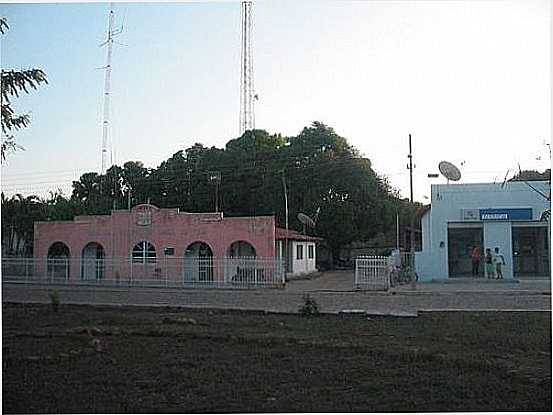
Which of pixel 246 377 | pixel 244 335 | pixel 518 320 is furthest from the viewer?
pixel 518 320

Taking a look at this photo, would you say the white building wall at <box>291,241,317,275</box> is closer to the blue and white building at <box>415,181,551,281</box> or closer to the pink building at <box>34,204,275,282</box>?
the pink building at <box>34,204,275,282</box>

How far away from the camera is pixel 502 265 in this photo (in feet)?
52.1

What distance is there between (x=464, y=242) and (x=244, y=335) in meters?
9.03

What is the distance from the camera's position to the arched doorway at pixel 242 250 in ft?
41.9

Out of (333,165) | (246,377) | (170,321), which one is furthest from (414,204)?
(246,377)

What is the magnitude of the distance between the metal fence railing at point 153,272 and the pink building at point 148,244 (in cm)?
2

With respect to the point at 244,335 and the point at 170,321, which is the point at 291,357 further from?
the point at 170,321

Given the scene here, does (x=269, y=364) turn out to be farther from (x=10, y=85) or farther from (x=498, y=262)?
(x=498, y=262)

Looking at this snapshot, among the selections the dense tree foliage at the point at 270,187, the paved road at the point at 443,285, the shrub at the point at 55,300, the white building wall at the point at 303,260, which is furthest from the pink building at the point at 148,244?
the paved road at the point at 443,285

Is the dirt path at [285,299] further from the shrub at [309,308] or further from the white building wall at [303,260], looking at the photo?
the white building wall at [303,260]

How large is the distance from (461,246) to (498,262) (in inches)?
35.7

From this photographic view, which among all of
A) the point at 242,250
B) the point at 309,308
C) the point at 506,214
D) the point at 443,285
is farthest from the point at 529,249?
the point at 309,308

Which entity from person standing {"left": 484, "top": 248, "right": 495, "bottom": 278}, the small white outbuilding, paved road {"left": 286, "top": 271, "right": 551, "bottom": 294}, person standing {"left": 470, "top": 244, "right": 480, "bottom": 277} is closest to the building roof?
the small white outbuilding

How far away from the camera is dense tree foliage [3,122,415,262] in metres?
11.5
